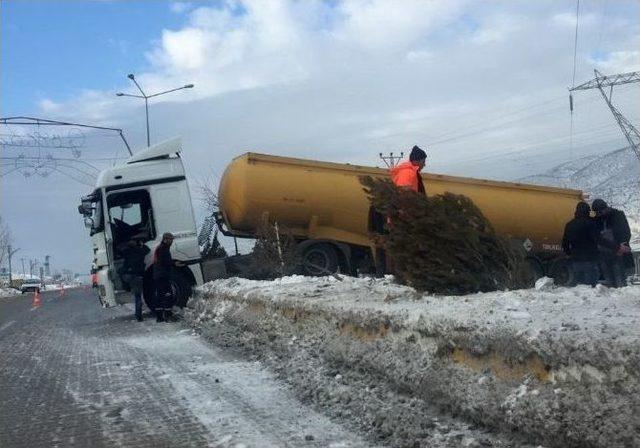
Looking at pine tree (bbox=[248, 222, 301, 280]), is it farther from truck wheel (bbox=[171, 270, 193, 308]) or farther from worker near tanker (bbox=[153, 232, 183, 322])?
worker near tanker (bbox=[153, 232, 183, 322])

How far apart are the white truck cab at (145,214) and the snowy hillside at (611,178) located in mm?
14996

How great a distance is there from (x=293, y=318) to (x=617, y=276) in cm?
503

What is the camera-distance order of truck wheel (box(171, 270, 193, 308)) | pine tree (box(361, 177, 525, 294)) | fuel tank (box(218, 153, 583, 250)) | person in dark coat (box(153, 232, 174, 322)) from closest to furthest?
pine tree (box(361, 177, 525, 294)) → person in dark coat (box(153, 232, 174, 322)) → truck wheel (box(171, 270, 193, 308)) → fuel tank (box(218, 153, 583, 250))

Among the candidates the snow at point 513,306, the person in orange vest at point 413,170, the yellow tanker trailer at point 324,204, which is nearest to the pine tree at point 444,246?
the snow at point 513,306

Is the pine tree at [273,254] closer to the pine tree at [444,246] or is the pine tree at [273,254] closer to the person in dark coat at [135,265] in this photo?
the person in dark coat at [135,265]

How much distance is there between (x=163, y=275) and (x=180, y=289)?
0.87 m

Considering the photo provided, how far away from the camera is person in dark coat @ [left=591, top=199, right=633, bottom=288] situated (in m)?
10.1

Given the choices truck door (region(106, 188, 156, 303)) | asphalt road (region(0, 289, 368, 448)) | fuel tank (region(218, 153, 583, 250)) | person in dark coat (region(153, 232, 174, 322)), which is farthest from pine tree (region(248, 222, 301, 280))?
asphalt road (region(0, 289, 368, 448))

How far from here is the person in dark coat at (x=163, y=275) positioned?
1320cm

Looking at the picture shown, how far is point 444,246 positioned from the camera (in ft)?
23.1

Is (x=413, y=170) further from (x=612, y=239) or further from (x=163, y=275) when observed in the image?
(x=163, y=275)

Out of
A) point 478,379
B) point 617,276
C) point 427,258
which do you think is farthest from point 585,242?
point 478,379

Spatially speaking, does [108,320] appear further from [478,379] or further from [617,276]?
[478,379]

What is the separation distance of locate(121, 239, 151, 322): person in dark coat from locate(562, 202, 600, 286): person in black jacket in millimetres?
7940
